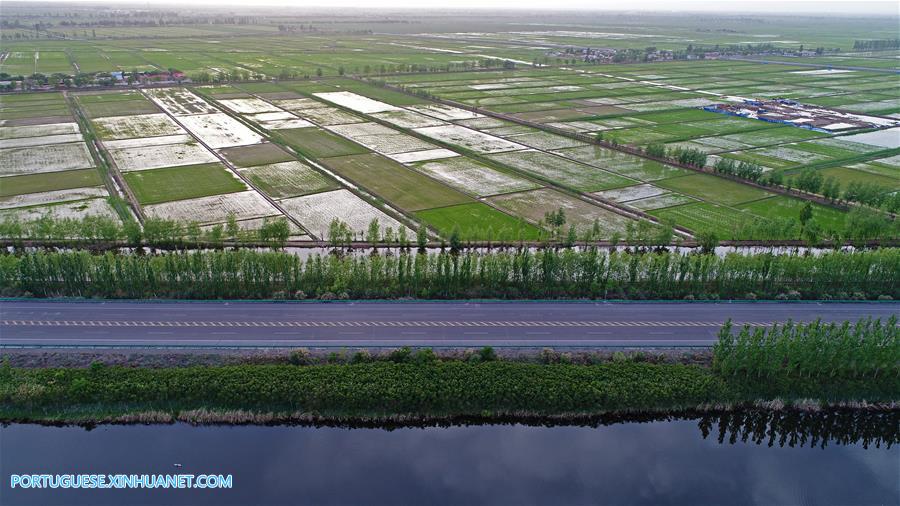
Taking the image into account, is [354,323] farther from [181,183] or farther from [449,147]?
[449,147]

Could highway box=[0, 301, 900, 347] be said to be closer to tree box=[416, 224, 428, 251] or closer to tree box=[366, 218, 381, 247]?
tree box=[416, 224, 428, 251]

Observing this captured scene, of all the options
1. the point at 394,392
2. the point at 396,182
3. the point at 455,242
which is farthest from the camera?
the point at 396,182

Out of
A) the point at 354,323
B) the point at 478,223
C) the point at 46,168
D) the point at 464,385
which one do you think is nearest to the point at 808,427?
the point at 464,385

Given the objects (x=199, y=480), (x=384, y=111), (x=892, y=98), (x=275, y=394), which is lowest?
(x=199, y=480)

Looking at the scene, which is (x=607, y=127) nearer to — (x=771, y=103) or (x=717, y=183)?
(x=717, y=183)

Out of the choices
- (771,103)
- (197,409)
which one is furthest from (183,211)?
(771,103)

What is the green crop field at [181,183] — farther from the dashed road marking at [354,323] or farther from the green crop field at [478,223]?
the dashed road marking at [354,323]
